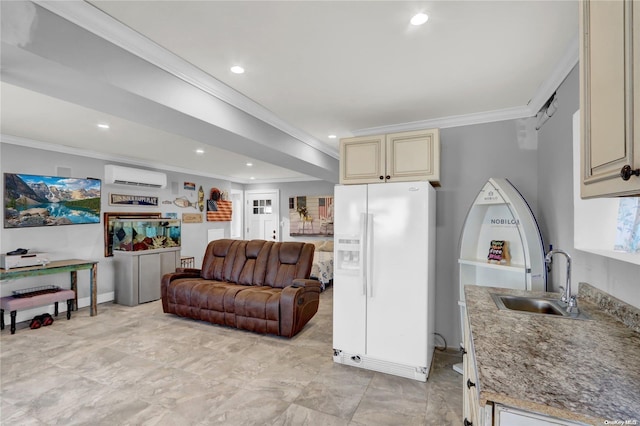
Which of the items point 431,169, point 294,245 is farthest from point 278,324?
point 431,169

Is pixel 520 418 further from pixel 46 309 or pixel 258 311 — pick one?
pixel 46 309

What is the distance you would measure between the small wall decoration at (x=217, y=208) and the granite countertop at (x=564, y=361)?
6.78 metres

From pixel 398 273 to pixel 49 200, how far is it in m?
5.02

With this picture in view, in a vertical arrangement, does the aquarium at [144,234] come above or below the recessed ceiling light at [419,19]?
below

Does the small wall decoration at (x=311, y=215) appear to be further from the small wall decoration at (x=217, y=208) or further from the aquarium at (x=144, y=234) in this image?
the aquarium at (x=144, y=234)

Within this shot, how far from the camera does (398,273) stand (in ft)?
8.72

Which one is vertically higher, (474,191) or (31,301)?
(474,191)

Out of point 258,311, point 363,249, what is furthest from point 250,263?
point 363,249

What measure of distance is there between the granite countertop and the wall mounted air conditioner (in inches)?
218

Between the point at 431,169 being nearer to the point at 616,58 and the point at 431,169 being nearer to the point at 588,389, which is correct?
the point at 616,58

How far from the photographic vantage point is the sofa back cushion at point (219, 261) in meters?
4.60

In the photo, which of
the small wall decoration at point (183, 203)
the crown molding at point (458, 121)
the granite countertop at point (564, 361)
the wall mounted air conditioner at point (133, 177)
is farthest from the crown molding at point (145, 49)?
the small wall decoration at point (183, 203)

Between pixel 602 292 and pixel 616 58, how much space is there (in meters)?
1.30

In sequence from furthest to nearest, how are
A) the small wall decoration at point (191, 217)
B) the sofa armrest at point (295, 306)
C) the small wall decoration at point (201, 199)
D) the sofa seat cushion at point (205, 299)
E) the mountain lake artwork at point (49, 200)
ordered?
the small wall decoration at point (201, 199)
the small wall decoration at point (191, 217)
the mountain lake artwork at point (49, 200)
the sofa seat cushion at point (205, 299)
the sofa armrest at point (295, 306)
